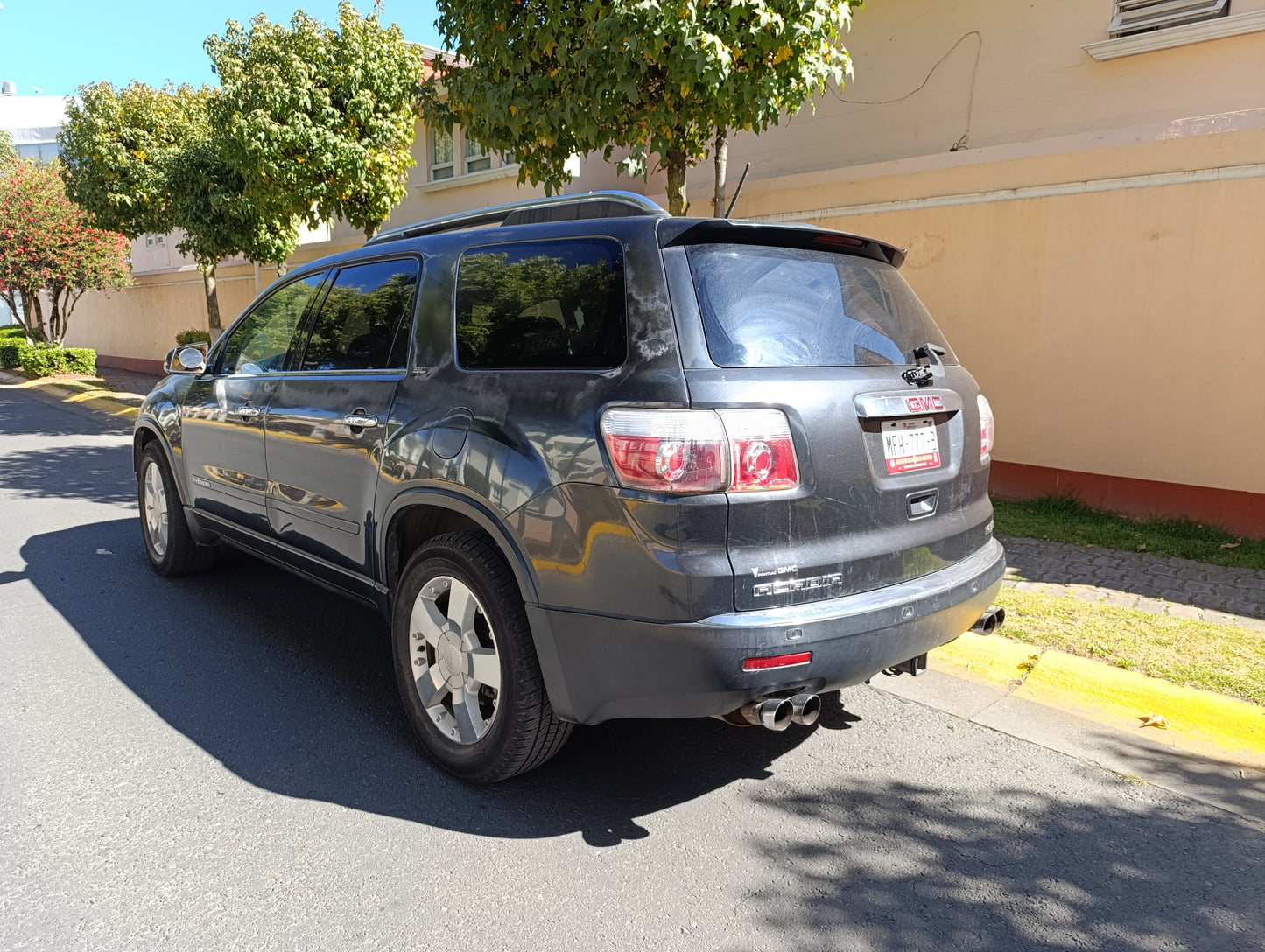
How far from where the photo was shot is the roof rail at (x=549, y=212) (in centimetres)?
308

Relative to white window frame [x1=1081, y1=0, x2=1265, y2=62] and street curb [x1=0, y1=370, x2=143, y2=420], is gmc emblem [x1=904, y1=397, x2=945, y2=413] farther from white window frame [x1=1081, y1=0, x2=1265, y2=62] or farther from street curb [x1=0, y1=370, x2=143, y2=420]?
street curb [x1=0, y1=370, x2=143, y2=420]

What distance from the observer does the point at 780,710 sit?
2.62 m

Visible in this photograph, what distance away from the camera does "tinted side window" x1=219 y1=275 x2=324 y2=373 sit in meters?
4.36

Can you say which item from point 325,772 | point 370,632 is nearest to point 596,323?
point 325,772

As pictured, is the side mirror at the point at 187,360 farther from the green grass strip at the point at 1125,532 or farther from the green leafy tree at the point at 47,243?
the green leafy tree at the point at 47,243

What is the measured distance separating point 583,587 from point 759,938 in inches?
41.6

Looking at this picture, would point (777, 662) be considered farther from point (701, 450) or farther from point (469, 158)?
point (469, 158)

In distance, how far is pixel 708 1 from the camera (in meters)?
5.64

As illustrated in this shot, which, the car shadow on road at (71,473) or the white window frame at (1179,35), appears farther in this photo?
the car shadow on road at (71,473)

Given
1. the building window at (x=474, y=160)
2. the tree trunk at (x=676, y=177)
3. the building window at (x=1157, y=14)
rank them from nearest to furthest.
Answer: the tree trunk at (x=676, y=177)
the building window at (x=1157, y=14)
the building window at (x=474, y=160)

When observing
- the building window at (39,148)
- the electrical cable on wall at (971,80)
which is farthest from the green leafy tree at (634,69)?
the building window at (39,148)

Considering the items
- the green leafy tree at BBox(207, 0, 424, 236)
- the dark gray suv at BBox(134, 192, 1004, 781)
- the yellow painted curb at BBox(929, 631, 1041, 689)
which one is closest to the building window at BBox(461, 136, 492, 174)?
the green leafy tree at BBox(207, 0, 424, 236)

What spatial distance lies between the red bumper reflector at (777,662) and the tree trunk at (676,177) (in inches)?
196

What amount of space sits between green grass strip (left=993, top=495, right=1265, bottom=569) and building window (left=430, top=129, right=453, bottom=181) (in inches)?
467
